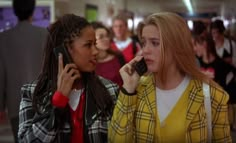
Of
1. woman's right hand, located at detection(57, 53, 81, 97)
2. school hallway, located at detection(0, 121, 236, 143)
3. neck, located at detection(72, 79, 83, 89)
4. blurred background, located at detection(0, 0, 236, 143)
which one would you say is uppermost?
blurred background, located at detection(0, 0, 236, 143)

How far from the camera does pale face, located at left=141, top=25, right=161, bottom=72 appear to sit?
5.83ft

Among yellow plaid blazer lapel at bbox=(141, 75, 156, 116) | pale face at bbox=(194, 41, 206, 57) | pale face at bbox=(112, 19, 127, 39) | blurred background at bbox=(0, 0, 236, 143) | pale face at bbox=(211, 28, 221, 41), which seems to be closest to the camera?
yellow plaid blazer lapel at bbox=(141, 75, 156, 116)

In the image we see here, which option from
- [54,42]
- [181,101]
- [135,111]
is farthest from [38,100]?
[181,101]

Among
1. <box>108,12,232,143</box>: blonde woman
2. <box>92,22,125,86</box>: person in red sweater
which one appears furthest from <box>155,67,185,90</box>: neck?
<box>92,22,125,86</box>: person in red sweater

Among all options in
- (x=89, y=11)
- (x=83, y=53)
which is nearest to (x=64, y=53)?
(x=83, y=53)

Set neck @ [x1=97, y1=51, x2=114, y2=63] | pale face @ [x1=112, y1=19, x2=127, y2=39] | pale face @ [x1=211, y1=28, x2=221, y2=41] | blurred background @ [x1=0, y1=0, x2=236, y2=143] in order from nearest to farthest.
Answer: neck @ [x1=97, y1=51, x2=114, y2=63] → pale face @ [x1=112, y1=19, x2=127, y2=39] → pale face @ [x1=211, y1=28, x2=221, y2=41] → blurred background @ [x1=0, y1=0, x2=236, y2=143]

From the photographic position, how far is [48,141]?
1.72 metres

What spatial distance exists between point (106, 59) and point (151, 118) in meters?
2.29

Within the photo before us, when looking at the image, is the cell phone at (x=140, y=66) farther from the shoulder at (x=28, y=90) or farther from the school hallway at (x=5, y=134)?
the school hallway at (x=5, y=134)

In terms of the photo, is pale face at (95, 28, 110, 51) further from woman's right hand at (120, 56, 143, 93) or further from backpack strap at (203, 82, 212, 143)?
backpack strap at (203, 82, 212, 143)

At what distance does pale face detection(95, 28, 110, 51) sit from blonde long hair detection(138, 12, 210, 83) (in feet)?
7.12

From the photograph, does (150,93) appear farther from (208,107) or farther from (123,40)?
(123,40)

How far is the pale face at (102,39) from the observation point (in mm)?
4043

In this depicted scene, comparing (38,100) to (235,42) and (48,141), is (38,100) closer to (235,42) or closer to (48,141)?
(48,141)
